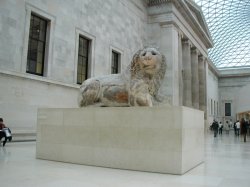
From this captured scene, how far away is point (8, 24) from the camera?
15227mm

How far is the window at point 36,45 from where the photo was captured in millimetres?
17281

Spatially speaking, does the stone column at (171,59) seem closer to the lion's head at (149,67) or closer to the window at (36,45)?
the window at (36,45)

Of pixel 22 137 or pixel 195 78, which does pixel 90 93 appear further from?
pixel 195 78

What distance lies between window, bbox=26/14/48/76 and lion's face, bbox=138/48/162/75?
11.0 meters

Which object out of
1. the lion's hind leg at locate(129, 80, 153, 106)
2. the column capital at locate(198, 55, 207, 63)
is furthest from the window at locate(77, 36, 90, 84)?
the column capital at locate(198, 55, 207, 63)

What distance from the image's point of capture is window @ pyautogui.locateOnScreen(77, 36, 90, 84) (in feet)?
71.9

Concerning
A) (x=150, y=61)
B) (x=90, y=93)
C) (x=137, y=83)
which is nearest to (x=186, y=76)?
(x=90, y=93)

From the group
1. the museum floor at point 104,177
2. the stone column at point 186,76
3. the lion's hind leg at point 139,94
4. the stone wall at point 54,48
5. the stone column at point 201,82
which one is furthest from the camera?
the stone column at point 201,82

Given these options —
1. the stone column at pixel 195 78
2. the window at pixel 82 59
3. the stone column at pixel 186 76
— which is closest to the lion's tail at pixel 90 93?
the window at pixel 82 59

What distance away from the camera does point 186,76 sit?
3816 cm

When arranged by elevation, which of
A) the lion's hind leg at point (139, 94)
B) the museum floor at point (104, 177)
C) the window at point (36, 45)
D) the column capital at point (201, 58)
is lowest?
the museum floor at point (104, 177)

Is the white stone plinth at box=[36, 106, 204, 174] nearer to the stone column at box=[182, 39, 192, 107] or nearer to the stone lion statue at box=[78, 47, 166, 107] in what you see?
the stone lion statue at box=[78, 47, 166, 107]

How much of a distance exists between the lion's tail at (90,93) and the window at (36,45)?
30.1 feet

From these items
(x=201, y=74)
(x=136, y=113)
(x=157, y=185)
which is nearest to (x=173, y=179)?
(x=157, y=185)
